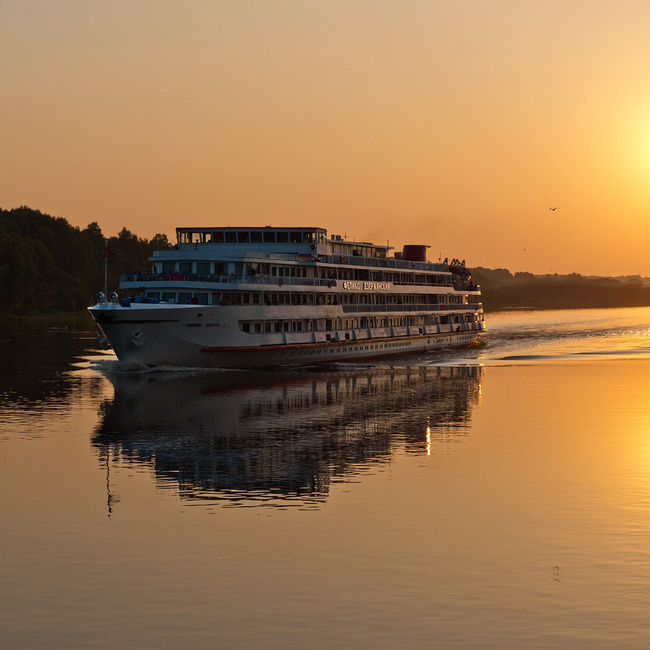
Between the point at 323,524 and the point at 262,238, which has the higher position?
the point at 262,238

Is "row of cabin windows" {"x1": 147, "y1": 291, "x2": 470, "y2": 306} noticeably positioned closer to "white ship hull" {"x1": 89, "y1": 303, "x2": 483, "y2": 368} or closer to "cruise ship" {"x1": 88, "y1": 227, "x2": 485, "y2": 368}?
"cruise ship" {"x1": 88, "y1": 227, "x2": 485, "y2": 368}

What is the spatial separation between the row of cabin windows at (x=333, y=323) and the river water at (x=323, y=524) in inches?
820

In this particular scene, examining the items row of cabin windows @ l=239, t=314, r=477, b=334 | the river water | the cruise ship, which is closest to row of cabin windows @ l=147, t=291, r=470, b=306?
the cruise ship

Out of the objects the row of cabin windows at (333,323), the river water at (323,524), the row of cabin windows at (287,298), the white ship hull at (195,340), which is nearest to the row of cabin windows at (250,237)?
the row of cabin windows at (287,298)

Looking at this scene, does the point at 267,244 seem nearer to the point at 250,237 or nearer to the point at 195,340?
the point at 250,237

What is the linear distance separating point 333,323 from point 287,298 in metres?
8.19

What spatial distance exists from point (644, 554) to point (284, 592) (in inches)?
351

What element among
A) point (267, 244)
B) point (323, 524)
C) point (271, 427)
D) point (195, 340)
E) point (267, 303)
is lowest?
point (323, 524)

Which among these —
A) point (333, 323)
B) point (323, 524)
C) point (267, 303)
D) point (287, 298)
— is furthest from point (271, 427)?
point (333, 323)

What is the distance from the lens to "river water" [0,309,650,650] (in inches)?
767

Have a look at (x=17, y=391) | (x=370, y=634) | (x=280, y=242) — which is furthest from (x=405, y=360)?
(x=370, y=634)

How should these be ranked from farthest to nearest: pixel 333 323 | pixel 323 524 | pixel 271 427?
pixel 333 323 → pixel 271 427 → pixel 323 524

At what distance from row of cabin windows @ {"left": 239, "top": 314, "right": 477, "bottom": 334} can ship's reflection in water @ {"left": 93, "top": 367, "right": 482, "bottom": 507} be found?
451cm

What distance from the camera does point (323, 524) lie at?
89.6 feet
